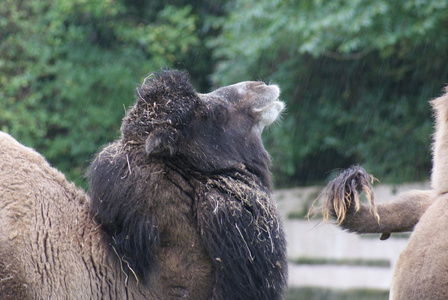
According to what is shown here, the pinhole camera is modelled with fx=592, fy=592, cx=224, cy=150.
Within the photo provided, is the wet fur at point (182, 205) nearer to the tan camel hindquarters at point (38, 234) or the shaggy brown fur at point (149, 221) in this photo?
the shaggy brown fur at point (149, 221)

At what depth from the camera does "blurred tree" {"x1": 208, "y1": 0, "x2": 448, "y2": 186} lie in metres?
7.89

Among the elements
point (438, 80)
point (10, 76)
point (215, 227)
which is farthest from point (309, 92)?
point (215, 227)

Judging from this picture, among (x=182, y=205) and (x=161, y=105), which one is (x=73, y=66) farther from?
(x=182, y=205)

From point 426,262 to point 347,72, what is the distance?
24.8 feet

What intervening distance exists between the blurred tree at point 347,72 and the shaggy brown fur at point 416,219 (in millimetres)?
4457

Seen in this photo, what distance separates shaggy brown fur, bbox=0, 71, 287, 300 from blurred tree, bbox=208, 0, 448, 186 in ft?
16.2

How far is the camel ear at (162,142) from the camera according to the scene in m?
3.17

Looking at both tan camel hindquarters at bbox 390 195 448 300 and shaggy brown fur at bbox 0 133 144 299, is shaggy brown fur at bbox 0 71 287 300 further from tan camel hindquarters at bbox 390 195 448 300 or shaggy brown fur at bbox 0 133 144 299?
A: tan camel hindquarters at bbox 390 195 448 300

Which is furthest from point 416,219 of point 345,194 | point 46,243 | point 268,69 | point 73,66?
point 73,66

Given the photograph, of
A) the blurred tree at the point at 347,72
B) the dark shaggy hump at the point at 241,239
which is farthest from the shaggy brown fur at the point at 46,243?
the blurred tree at the point at 347,72

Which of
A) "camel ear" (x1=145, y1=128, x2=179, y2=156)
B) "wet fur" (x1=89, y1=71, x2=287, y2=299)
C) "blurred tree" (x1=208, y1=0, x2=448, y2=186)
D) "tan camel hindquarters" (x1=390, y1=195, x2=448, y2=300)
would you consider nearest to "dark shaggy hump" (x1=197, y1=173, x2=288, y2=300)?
"wet fur" (x1=89, y1=71, x2=287, y2=299)

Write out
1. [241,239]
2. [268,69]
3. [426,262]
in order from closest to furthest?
[426,262], [241,239], [268,69]

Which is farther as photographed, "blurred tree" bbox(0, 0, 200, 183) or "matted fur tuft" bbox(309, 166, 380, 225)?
"blurred tree" bbox(0, 0, 200, 183)

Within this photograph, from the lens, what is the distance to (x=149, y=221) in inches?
122
